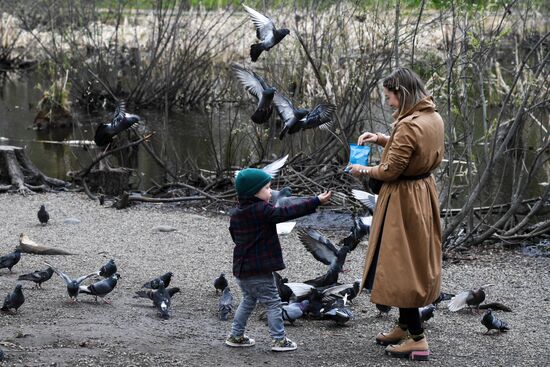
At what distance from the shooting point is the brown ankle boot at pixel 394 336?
223 inches

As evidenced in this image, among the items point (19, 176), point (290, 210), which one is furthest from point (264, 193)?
point (19, 176)

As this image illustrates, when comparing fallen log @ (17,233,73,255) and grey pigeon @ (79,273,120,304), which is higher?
grey pigeon @ (79,273,120,304)

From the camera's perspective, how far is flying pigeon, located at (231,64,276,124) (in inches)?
324

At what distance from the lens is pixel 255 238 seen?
5.34 meters

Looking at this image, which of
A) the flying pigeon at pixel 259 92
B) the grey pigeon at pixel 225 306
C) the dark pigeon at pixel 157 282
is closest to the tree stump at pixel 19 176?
the flying pigeon at pixel 259 92

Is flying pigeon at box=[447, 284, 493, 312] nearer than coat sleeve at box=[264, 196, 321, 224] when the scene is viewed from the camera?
No

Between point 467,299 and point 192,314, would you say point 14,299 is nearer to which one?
point 192,314

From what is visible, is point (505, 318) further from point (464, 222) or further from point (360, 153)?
point (464, 222)

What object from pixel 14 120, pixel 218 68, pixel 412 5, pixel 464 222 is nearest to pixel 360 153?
pixel 464 222

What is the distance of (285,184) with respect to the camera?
11.3 m

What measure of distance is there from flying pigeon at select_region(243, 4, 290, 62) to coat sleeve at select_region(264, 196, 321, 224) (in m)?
2.80

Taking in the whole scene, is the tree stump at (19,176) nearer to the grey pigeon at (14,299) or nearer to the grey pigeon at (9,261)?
the grey pigeon at (9,261)

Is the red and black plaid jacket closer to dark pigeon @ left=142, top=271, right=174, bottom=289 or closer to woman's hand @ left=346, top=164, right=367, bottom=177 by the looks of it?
woman's hand @ left=346, top=164, right=367, bottom=177

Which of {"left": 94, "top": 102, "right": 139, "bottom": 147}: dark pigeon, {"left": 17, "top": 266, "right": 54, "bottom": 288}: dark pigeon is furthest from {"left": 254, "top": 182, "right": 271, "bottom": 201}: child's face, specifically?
{"left": 94, "top": 102, "right": 139, "bottom": 147}: dark pigeon
